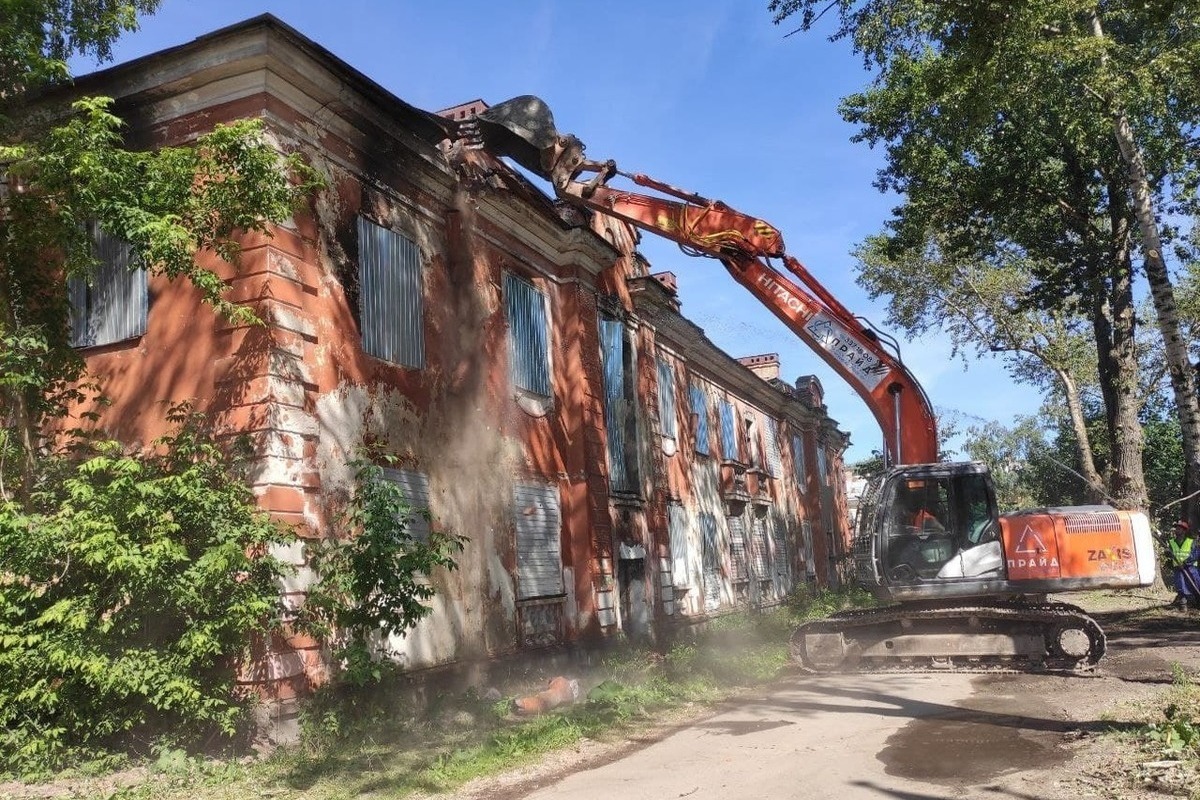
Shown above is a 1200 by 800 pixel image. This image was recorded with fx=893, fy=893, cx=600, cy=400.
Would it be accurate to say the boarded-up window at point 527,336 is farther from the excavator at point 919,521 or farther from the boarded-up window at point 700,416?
the boarded-up window at point 700,416

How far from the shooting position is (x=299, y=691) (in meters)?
8.33

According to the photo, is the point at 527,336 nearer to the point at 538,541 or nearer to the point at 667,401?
the point at 538,541

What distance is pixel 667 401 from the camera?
19.4 metres

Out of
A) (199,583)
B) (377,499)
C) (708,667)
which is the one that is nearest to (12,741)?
(199,583)

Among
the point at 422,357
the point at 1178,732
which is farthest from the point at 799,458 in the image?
the point at 1178,732

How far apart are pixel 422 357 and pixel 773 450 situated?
1847 cm

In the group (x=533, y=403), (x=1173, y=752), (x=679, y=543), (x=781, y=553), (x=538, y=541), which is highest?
(x=533, y=403)

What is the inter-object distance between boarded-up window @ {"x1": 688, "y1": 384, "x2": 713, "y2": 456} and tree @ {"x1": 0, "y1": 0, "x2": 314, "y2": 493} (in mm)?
13179

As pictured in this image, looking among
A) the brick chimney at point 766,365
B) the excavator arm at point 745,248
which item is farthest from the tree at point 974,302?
→ the excavator arm at point 745,248

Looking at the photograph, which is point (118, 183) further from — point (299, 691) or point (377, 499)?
point (299, 691)

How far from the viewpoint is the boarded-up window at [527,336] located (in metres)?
13.2

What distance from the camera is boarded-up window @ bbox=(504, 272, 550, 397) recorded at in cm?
1322

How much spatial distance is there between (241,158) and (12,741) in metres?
5.27

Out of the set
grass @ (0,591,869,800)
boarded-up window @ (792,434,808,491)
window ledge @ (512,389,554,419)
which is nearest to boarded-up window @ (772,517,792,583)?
boarded-up window @ (792,434,808,491)
